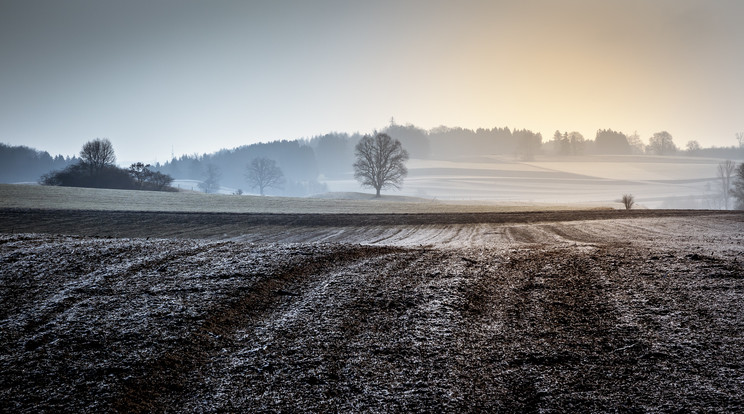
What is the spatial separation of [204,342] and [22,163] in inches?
5402

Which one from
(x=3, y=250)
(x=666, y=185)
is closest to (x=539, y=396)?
(x=3, y=250)

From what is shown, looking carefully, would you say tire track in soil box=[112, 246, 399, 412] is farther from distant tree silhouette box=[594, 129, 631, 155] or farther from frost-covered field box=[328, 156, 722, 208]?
distant tree silhouette box=[594, 129, 631, 155]

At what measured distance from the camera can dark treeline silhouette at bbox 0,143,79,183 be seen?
109 meters

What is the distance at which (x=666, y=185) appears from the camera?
10256 cm

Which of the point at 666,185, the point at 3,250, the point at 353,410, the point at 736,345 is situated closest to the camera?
the point at 353,410

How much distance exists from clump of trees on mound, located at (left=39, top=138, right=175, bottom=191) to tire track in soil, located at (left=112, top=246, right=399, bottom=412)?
199ft

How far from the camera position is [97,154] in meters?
63.3

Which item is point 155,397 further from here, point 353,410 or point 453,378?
point 453,378

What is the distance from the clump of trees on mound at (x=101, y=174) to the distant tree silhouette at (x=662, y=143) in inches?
5538

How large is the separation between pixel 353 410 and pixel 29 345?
4.07 meters

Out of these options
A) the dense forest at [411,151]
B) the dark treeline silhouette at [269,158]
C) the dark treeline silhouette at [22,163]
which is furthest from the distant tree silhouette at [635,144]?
the dark treeline silhouette at [22,163]

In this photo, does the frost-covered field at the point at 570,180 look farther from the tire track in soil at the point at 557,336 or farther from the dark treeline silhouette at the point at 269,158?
the tire track in soil at the point at 557,336

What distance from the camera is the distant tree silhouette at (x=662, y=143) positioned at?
148625mm

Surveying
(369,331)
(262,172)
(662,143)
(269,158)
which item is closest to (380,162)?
(262,172)
